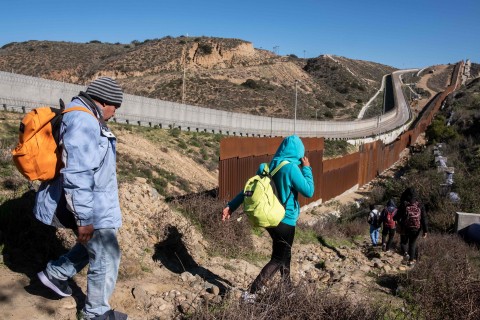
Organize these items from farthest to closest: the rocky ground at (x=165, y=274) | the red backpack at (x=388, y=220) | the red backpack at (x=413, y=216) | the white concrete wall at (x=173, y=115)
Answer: the white concrete wall at (x=173, y=115) < the red backpack at (x=388, y=220) < the red backpack at (x=413, y=216) < the rocky ground at (x=165, y=274)

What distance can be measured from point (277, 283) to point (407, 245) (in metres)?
5.03

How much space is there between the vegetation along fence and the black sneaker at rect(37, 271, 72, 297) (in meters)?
4.59

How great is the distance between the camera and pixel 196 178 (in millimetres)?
15180

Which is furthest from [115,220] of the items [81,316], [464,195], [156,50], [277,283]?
[156,50]

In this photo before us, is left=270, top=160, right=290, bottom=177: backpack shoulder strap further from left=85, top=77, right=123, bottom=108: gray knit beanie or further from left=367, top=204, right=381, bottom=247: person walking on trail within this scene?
left=367, top=204, right=381, bottom=247: person walking on trail

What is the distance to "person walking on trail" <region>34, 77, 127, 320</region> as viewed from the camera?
2871 mm

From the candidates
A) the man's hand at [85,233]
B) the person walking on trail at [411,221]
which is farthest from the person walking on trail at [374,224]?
the man's hand at [85,233]

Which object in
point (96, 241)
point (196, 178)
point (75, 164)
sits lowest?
point (196, 178)

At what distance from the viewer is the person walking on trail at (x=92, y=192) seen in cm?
287

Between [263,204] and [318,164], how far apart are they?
10.4 metres

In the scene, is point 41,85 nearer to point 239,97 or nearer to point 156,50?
point 239,97

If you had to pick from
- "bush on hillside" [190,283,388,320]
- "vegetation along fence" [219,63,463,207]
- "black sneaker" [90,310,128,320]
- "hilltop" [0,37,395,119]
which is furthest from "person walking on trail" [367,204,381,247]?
"hilltop" [0,37,395,119]

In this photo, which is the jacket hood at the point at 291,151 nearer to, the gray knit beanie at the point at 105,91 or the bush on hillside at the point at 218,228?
the gray knit beanie at the point at 105,91

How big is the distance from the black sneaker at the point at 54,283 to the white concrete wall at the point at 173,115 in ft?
47.1
